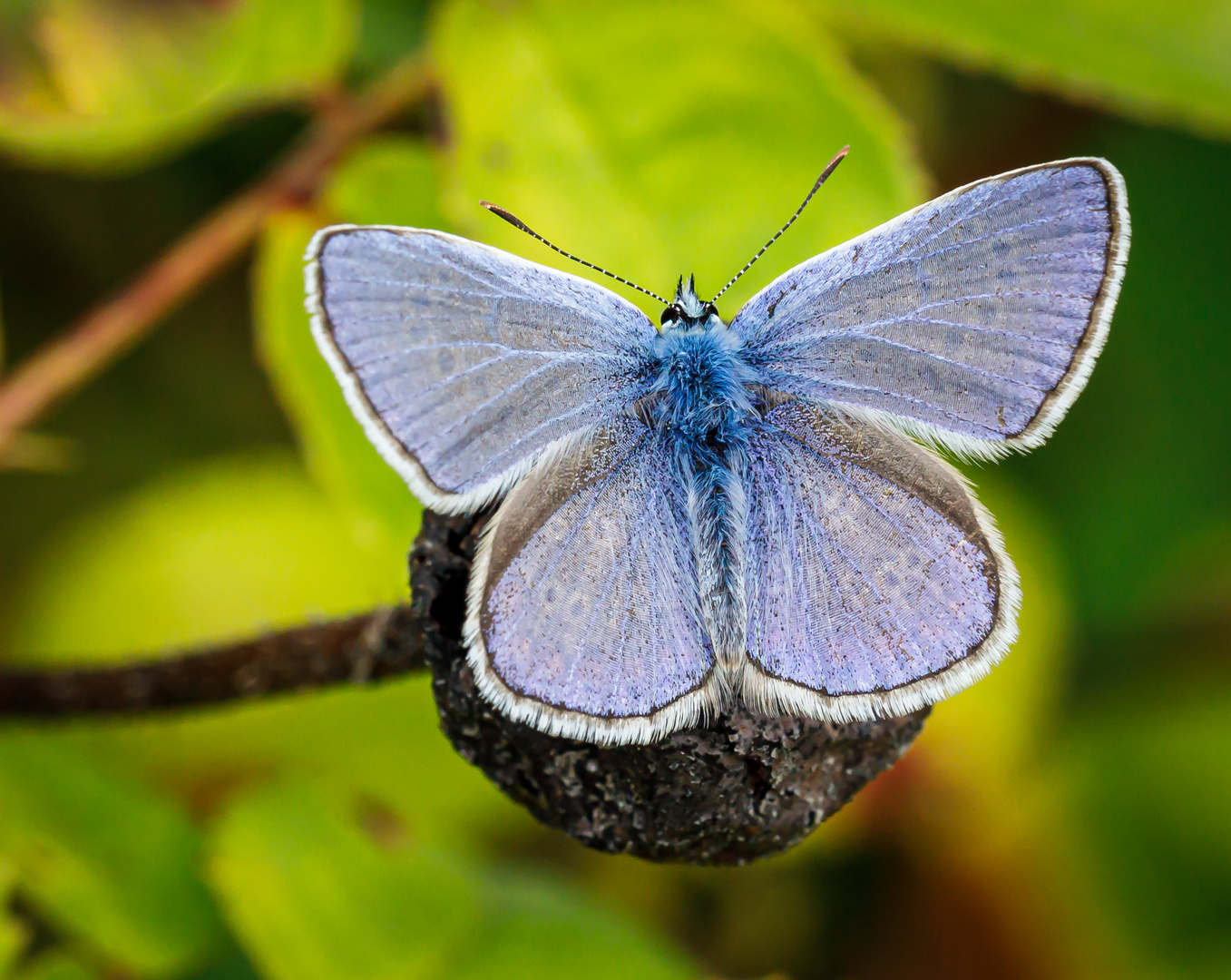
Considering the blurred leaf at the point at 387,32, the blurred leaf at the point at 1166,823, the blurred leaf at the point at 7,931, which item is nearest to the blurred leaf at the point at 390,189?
the blurred leaf at the point at 387,32

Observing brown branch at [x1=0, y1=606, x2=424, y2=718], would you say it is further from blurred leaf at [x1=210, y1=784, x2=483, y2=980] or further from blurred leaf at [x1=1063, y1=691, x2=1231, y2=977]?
blurred leaf at [x1=1063, y1=691, x2=1231, y2=977]

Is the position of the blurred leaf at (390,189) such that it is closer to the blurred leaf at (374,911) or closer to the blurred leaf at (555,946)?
the blurred leaf at (374,911)

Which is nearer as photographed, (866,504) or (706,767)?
(706,767)

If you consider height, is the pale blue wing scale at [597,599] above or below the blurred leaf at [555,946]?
above

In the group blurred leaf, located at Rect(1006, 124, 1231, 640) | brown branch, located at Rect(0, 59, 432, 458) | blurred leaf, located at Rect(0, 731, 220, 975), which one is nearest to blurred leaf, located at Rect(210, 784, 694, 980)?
blurred leaf, located at Rect(0, 731, 220, 975)

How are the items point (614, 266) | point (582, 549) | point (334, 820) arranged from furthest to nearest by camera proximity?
point (334, 820)
point (614, 266)
point (582, 549)

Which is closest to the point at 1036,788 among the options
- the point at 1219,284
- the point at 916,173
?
the point at 1219,284

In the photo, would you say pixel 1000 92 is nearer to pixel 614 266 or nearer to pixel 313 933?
pixel 614 266
